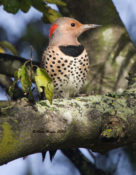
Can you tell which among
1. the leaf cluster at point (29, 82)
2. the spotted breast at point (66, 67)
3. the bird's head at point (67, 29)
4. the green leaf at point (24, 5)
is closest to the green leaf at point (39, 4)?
the green leaf at point (24, 5)

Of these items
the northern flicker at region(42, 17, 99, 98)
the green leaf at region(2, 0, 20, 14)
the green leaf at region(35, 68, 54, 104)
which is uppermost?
the green leaf at region(2, 0, 20, 14)

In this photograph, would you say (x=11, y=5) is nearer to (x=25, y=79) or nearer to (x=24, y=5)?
(x=24, y=5)

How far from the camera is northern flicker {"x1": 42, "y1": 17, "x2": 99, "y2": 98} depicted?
12.8ft

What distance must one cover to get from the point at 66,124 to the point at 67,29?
2339mm

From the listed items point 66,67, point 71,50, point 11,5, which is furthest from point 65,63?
point 11,5

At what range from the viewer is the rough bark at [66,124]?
1.92 meters

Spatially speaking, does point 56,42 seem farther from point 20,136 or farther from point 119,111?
point 20,136

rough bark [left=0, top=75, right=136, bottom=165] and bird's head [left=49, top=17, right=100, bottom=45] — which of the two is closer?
rough bark [left=0, top=75, right=136, bottom=165]

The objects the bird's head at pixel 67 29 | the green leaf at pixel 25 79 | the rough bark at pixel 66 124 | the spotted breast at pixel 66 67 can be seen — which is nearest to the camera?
the rough bark at pixel 66 124

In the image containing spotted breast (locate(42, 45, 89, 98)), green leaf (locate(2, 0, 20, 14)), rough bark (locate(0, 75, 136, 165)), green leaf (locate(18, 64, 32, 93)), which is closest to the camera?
rough bark (locate(0, 75, 136, 165))

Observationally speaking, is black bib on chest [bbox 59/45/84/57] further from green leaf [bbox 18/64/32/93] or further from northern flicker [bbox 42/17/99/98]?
green leaf [bbox 18/64/32/93]

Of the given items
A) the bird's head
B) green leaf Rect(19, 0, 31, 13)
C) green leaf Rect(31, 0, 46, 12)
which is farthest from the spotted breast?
green leaf Rect(19, 0, 31, 13)

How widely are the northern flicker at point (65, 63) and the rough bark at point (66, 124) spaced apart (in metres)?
1.16

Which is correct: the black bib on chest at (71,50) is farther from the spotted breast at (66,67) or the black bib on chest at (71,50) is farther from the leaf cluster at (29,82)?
the leaf cluster at (29,82)
